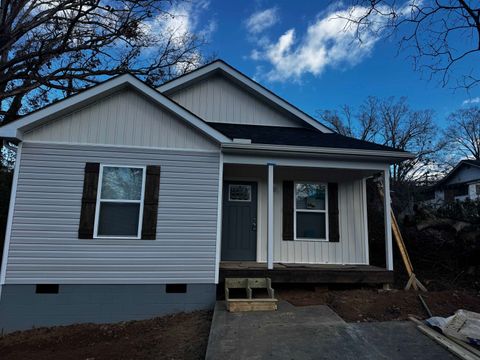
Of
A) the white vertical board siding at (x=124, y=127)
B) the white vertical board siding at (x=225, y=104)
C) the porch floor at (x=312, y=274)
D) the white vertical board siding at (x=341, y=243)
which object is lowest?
the porch floor at (x=312, y=274)

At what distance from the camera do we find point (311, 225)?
7.63 m

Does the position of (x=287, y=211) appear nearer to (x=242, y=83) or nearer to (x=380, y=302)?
(x=380, y=302)

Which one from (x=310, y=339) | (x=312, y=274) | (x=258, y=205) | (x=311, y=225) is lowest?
(x=310, y=339)

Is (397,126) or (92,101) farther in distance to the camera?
(397,126)

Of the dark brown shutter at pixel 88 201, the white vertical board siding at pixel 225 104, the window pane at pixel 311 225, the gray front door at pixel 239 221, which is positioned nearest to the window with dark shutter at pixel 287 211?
the window pane at pixel 311 225

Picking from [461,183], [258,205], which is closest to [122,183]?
[258,205]

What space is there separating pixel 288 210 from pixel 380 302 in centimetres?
277

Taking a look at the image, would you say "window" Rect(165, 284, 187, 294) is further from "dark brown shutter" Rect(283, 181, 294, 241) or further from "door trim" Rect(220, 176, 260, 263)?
"dark brown shutter" Rect(283, 181, 294, 241)

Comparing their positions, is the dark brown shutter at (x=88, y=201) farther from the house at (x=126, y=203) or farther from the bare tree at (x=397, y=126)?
the bare tree at (x=397, y=126)

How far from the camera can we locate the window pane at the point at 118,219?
232 inches

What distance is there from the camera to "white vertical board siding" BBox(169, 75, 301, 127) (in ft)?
27.6

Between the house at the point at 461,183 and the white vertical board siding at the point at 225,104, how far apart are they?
68.2 feet

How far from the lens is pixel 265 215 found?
299 inches

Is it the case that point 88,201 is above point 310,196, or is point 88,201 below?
below
